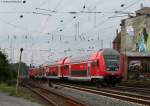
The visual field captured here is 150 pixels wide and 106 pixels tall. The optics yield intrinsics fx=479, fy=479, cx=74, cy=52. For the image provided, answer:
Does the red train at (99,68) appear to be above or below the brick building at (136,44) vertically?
below

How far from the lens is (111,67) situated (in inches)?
1591

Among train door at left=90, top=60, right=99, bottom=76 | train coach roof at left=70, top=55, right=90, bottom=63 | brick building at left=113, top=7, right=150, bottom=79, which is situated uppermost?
brick building at left=113, top=7, right=150, bottom=79

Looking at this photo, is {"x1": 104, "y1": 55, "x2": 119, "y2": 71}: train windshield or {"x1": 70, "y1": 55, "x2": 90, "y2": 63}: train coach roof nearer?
{"x1": 104, "y1": 55, "x2": 119, "y2": 71}: train windshield

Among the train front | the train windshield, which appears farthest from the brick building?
the train windshield

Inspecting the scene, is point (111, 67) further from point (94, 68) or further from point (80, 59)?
point (80, 59)

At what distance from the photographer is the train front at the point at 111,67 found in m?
40.0

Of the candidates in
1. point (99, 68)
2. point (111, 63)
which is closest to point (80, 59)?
point (99, 68)

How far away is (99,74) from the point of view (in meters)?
40.3

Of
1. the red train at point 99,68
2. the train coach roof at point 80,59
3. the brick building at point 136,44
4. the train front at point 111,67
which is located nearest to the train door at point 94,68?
the red train at point 99,68

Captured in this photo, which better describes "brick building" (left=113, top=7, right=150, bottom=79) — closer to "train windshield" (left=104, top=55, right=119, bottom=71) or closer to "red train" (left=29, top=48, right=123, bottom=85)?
"red train" (left=29, top=48, right=123, bottom=85)

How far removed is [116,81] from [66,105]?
1765cm

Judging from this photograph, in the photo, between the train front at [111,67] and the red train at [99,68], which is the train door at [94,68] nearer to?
the red train at [99,68]

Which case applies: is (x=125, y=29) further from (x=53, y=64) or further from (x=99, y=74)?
(x=99, y=74)

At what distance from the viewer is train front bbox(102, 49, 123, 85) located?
40.0m
